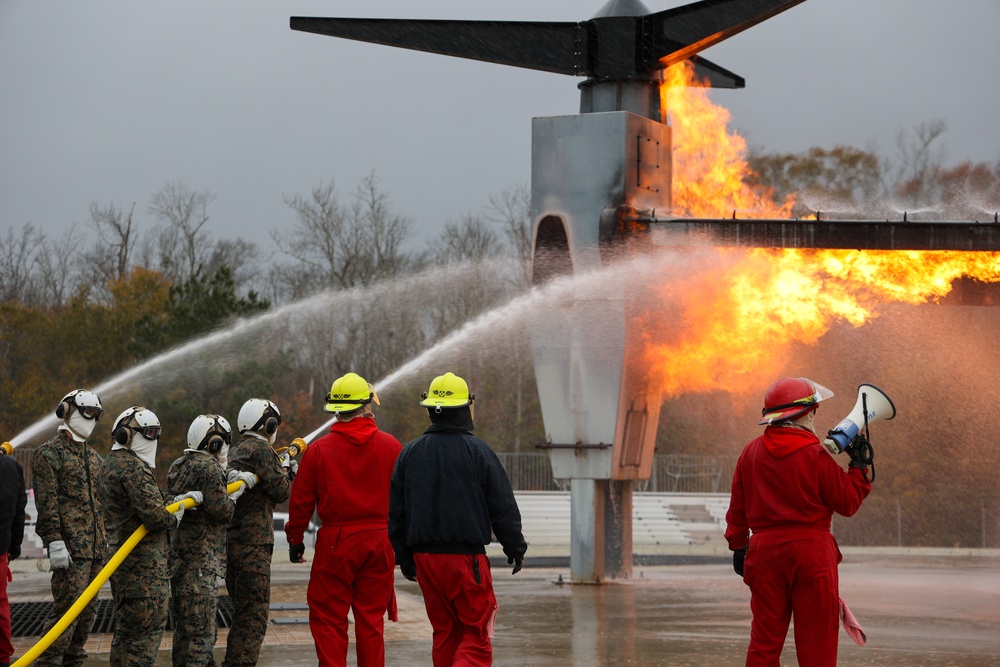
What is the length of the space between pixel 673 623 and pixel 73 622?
595 cm

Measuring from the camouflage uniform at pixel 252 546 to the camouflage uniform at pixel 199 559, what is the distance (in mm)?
180

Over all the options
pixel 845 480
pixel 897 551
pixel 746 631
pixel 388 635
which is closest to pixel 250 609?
pixel 388 635

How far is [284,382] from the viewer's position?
44000 mm

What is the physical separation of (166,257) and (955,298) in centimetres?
4035

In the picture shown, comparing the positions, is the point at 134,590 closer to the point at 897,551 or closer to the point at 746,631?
the point at 746,631

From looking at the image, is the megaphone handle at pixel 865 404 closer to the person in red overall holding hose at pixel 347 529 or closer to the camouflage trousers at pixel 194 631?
the person in red overall holding hose at pixel 347 529

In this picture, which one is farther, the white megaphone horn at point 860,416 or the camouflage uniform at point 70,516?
the camouflage uniform at point 70,516

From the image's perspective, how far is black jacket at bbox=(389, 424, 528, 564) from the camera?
296 inches

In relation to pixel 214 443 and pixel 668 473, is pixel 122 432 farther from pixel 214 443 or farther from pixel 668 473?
pixel 668 473

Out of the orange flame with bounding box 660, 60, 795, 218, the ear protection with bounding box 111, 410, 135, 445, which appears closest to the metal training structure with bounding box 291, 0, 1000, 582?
the orange flame with bounding box 660, 60, 795, 218

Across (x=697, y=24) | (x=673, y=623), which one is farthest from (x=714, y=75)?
(x=673, y=623)

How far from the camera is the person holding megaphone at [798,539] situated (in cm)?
694

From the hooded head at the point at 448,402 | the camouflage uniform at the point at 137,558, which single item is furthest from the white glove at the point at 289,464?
the hooded head at the point at 448,402

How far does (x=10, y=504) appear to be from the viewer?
374 inches
